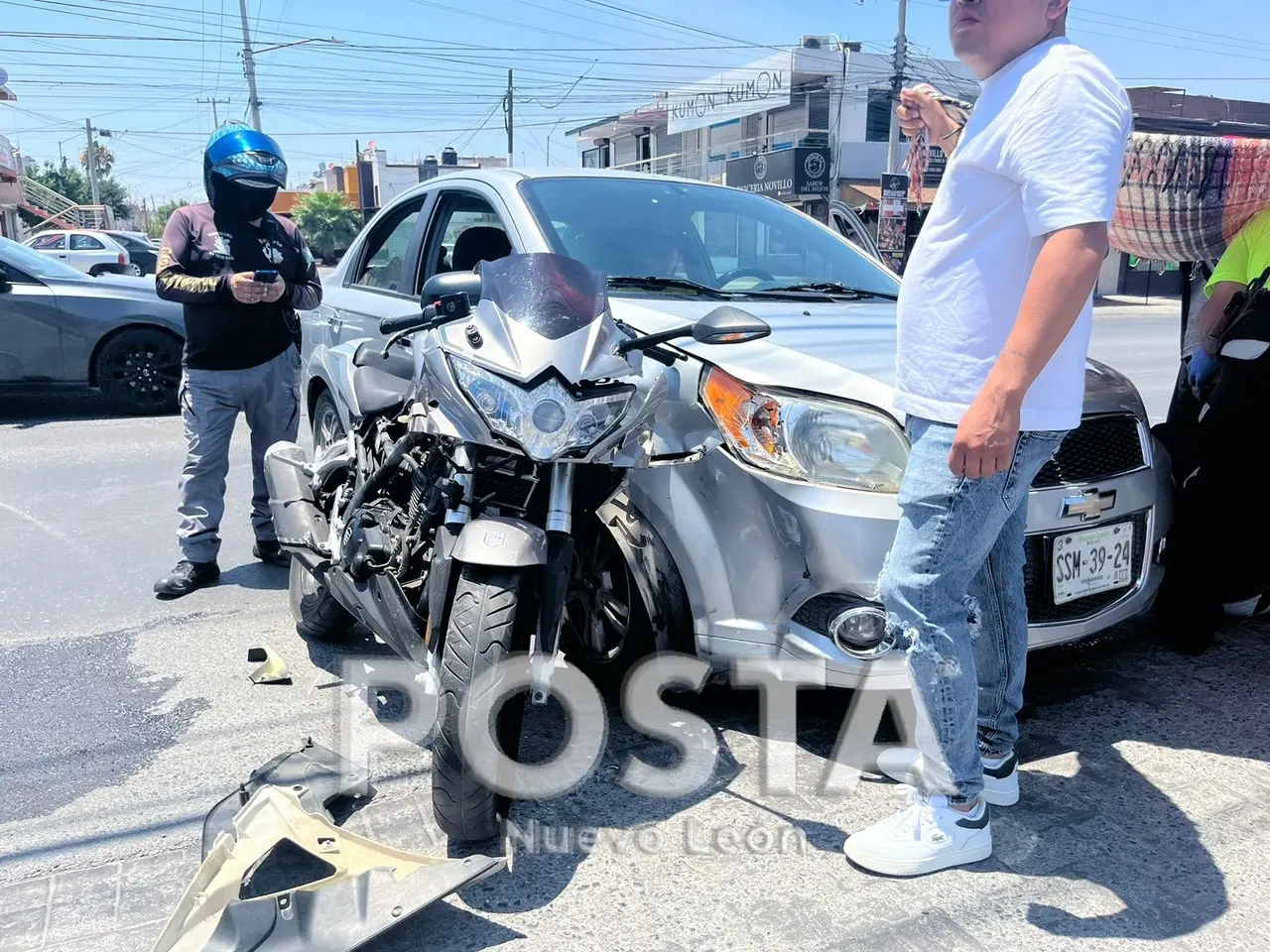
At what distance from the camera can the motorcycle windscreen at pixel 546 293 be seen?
2.49 m

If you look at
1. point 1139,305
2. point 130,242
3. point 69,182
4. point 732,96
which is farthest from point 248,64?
point 69,182

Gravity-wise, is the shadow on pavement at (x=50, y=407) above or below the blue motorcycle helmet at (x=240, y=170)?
below

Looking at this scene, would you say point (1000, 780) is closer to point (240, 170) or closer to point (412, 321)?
point (412, 321)

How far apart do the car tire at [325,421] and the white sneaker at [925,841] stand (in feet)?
10.5

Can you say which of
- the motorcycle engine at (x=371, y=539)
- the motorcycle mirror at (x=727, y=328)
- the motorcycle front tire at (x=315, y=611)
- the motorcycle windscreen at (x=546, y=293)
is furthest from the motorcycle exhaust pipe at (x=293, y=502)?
the motorcycle mirror at (x=727, y=328)

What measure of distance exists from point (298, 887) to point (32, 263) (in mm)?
7592

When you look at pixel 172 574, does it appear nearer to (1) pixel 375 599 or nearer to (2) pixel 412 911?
(1) pixel 375 599

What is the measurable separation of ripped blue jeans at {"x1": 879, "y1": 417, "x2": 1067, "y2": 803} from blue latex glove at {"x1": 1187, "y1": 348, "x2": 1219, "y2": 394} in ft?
5.10

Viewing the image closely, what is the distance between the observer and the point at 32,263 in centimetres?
803

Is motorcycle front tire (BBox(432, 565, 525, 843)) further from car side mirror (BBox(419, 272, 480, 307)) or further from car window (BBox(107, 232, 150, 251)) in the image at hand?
car window (BBox(107, 232, 150, 251))

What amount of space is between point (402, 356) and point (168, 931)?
206cm

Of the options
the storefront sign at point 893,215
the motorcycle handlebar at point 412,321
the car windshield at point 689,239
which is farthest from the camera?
the storefront sign at point 893,215

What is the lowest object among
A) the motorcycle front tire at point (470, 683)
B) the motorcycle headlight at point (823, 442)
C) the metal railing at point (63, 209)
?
the motorcycle front tire at point (470, 683)

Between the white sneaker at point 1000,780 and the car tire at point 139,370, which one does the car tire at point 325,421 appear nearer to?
the white sneaker at point 1000,780
